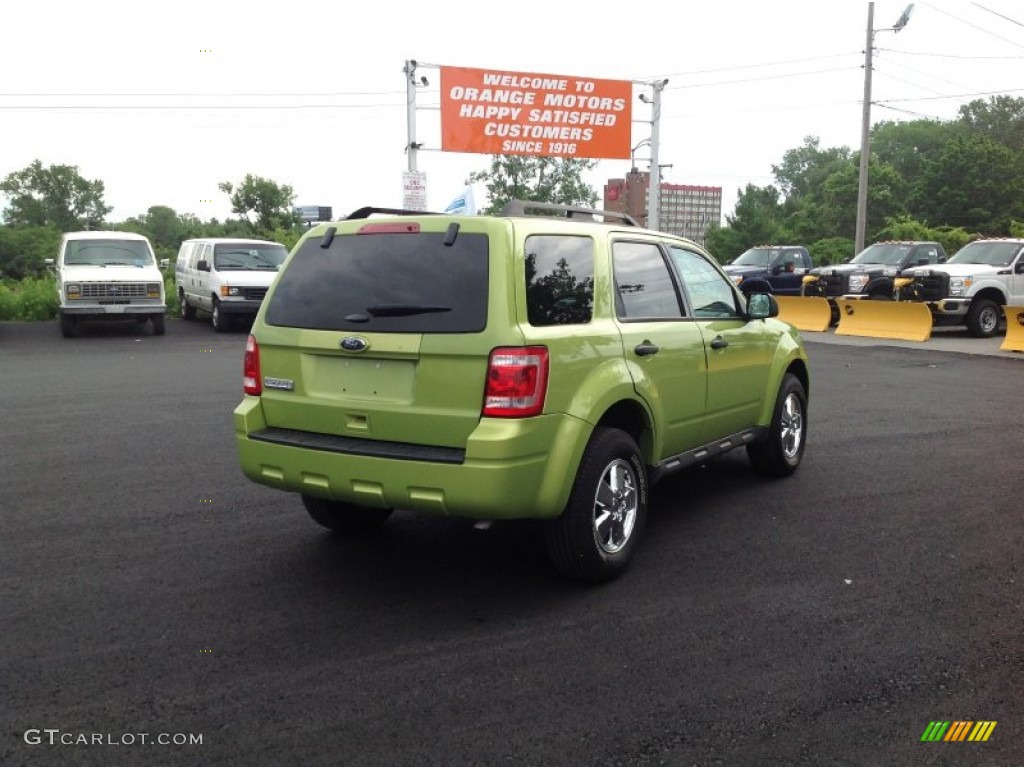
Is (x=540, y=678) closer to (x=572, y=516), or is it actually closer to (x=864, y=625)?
(x=572, y=516)

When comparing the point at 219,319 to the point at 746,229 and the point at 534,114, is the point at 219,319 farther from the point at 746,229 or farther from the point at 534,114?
the point at 746,229

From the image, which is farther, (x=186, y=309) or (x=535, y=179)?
(x=535, y=179)

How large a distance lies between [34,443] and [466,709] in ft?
21.2

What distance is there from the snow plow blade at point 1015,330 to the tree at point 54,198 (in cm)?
9904

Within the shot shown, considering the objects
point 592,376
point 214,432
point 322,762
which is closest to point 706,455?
point 592,376

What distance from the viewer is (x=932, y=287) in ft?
64.6

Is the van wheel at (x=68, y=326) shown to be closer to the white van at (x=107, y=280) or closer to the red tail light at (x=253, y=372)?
the white van at (x=107, y=280)

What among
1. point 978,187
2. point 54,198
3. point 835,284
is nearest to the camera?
point 835,284

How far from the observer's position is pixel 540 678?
366 centimetres

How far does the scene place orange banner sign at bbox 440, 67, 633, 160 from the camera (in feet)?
86.6

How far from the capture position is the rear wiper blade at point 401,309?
436cm

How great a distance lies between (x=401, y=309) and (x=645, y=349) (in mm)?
1442

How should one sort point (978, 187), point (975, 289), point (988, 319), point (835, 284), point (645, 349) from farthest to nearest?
point (978, 187) < point (835, 284) < point (988, 319) < point (975, 289) < point (645, 349)

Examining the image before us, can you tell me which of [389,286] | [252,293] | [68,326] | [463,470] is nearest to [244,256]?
[252,293]
